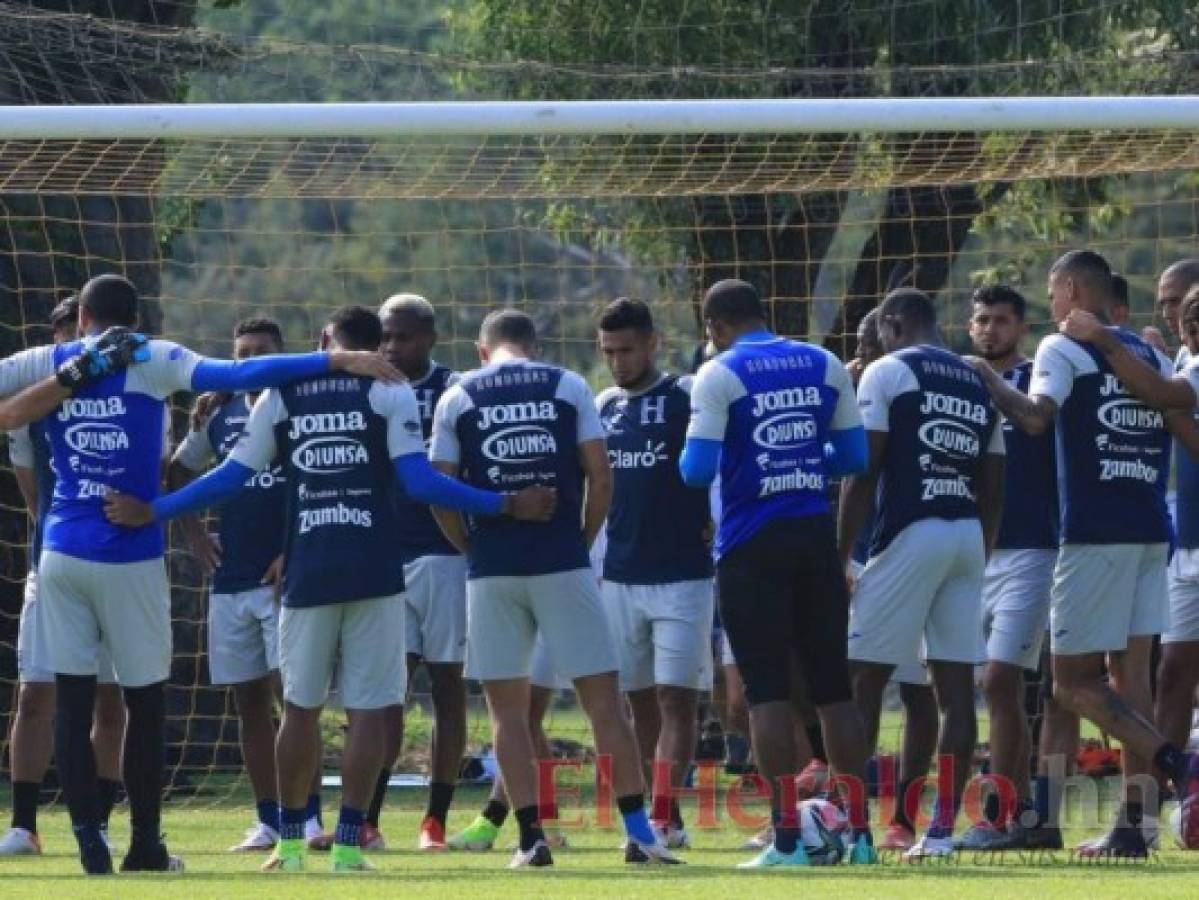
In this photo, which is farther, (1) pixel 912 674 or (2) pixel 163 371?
(1) pixel 912 674

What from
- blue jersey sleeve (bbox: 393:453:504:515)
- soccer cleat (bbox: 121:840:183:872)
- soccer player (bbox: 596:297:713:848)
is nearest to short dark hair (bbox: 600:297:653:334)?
soccer player (bbox: 596:297:713:848)

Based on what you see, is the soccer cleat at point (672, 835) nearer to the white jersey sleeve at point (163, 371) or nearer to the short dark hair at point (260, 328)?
the short dark hair at point (260, 328)

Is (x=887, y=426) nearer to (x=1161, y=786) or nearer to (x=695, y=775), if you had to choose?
(x=1161, y=786)

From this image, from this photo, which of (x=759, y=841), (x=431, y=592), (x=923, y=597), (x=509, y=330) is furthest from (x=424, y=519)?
(x=923, y=597)

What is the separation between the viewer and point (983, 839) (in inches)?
401

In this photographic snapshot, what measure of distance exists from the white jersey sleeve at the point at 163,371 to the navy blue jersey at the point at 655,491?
6.74ft

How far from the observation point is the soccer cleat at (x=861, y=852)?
9523 mm

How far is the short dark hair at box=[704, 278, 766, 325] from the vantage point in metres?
9.74

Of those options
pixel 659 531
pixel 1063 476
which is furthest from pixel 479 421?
pixel 1063 476

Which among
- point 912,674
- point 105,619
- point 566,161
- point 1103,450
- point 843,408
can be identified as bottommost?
point 912,674

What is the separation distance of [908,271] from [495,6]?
354cm

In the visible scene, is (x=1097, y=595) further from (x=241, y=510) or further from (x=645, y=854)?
(x=241, y=510)

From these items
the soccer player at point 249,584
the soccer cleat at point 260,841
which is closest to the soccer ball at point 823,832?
the soccer cleat at point 260,841

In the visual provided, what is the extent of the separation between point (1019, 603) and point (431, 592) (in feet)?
7.90
